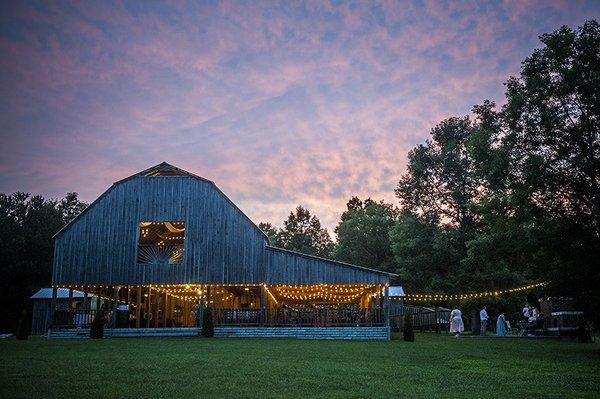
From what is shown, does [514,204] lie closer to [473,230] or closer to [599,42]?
[599,42]

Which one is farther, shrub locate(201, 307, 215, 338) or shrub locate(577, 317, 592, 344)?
shrub locate(201, 307, 215, 338)

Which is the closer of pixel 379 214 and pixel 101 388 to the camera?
pixel 101 388

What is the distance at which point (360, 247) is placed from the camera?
2446 inches

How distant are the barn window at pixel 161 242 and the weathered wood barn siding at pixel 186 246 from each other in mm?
337

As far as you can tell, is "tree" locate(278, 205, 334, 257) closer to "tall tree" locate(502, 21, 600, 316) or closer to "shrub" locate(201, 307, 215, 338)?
"shrub" locate(201, 307, 215, 338)

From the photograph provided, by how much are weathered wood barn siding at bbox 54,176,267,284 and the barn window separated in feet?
1.11

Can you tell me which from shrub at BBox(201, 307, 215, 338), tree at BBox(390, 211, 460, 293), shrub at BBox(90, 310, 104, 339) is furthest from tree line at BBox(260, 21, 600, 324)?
shrub at BBox(90, 310, 104, 339)

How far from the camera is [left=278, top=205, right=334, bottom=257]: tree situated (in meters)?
84.1

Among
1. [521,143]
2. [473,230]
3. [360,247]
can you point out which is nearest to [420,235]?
[473,230]

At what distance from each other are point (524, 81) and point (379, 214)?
150ft

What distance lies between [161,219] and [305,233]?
2436 inches

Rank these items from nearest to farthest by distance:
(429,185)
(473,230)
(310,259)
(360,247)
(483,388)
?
(483,388), (310,259), (473,230), (429,185), (360,247)

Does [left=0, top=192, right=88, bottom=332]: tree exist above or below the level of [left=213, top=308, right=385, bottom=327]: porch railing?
above

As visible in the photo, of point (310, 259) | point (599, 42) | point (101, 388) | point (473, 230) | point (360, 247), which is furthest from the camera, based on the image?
point (360, 247)
